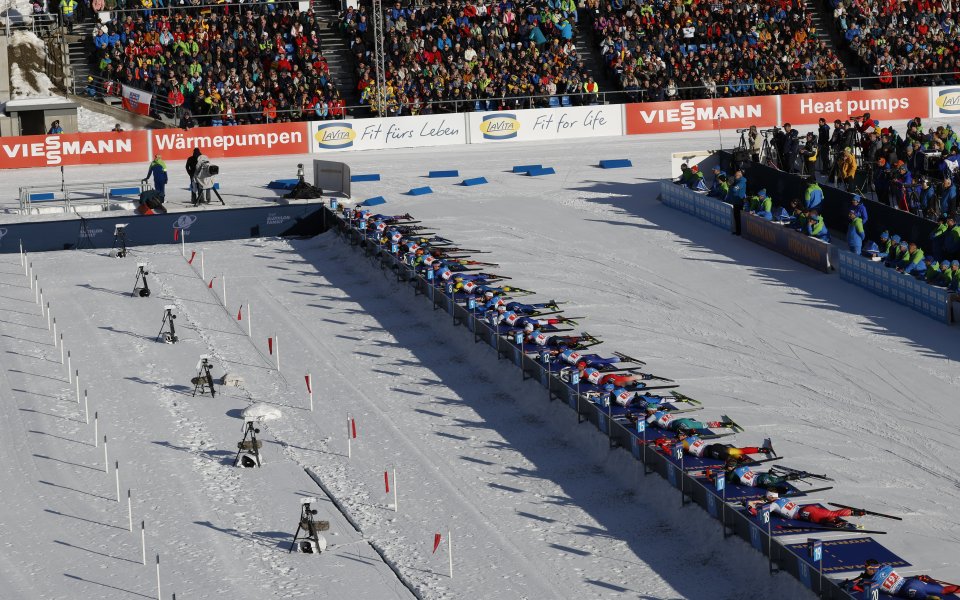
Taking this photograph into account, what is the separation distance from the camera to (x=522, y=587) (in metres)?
18.0

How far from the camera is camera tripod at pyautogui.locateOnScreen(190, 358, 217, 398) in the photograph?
81.6ft

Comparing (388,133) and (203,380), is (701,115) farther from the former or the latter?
(203,380)

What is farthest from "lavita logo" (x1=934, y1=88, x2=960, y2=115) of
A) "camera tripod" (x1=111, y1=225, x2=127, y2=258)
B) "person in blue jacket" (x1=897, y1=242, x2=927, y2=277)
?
"camera tripod" (x1=111, y1=225, x2=127, y2=258)

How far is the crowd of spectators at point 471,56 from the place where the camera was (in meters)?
48.1

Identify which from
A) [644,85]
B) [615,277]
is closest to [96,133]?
[644,85]

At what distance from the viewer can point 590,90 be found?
4850 centimetres

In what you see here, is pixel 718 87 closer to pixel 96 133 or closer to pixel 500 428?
pixel 96 133

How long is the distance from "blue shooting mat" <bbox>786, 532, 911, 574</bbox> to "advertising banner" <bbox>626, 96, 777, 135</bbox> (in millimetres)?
31172

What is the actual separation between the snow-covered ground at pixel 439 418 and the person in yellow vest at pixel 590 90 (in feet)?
44.7

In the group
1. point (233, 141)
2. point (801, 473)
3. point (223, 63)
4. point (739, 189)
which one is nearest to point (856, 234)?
point (739, 189)

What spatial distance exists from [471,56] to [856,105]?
12.1 meters

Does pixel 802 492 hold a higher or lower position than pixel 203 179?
lower

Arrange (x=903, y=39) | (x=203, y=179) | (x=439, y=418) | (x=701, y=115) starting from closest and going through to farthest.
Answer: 1. (x=439, y=418)
2. (x=203, y=179)
3. (x=701, y=115)
4. (x=903, y=39)

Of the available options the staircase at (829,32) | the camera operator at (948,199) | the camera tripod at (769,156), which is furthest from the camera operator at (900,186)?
the staircase at (829,32)
